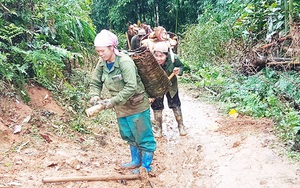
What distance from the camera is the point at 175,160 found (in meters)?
4.73

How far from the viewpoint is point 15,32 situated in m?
4.71

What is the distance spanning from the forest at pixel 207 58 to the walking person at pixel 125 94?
38.5 inches

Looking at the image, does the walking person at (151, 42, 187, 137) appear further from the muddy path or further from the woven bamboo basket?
the woven bamboo basket

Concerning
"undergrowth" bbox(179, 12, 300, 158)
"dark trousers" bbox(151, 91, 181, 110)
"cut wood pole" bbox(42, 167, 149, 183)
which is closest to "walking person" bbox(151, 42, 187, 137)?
"dark trousers" bbox(151, 91, 181, 110)

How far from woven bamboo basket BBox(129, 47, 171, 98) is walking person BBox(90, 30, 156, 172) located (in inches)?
6.1

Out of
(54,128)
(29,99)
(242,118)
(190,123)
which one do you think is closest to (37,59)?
(29,99)

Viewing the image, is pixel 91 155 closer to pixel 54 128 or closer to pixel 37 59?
pixel 54 128

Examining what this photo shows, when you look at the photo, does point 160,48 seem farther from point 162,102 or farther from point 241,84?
point 241,84

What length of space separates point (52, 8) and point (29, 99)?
4.77 ft

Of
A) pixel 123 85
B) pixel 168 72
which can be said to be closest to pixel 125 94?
pixel 123 85

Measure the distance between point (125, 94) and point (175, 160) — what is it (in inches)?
63.5

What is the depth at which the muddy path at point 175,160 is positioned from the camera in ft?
11.7

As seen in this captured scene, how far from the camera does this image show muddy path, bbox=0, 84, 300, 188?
3.56 metres

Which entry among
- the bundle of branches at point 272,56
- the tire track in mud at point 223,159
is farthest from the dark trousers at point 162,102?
the bundle of branches at point 272,56
